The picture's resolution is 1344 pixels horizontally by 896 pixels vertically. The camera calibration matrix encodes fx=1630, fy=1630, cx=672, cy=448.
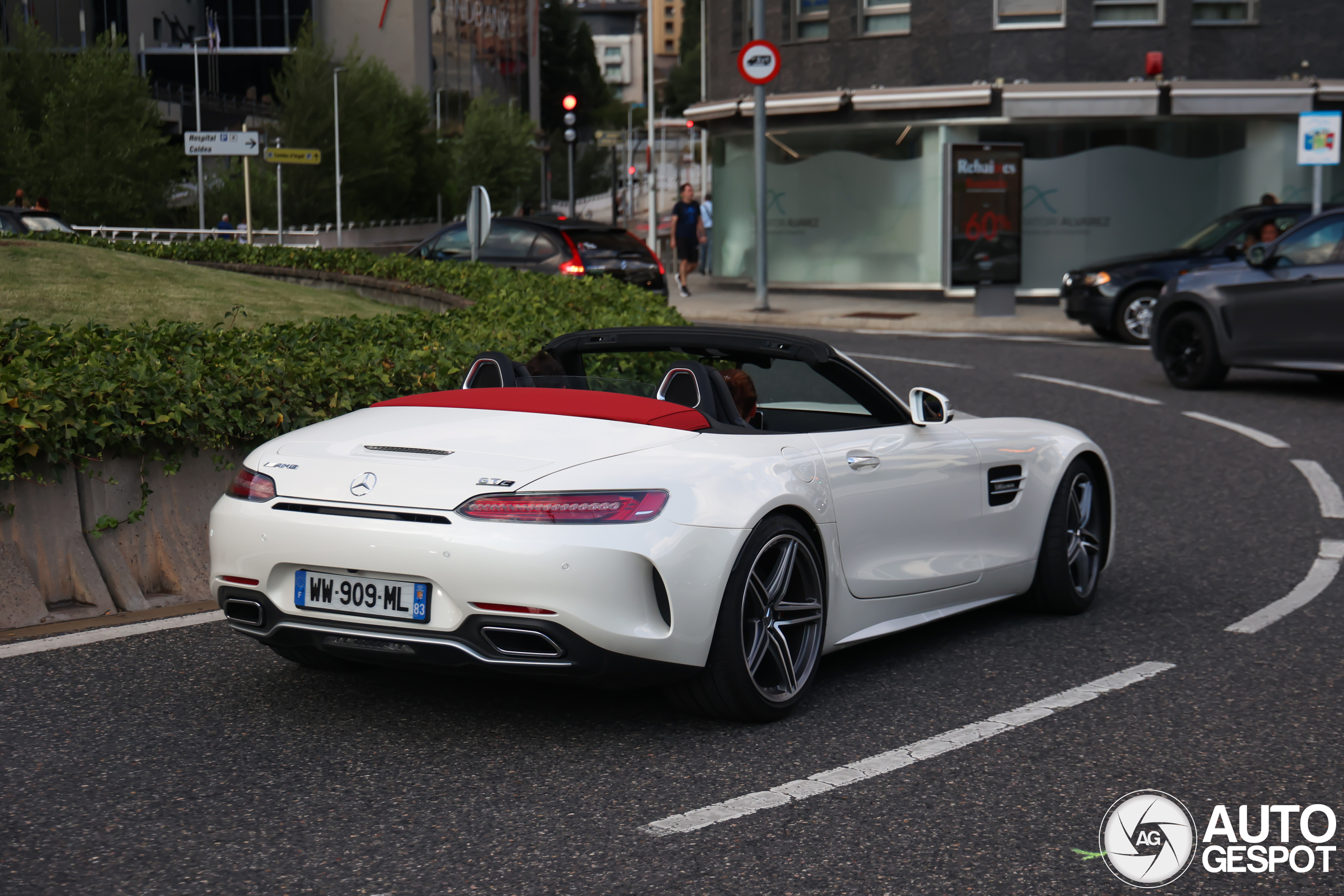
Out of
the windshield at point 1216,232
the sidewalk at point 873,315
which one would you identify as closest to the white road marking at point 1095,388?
the windshield at point 1216,232

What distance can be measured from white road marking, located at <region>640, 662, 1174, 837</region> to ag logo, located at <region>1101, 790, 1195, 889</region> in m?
0.62

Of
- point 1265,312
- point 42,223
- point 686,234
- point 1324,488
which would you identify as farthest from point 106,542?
point 686,234

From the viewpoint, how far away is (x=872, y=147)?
29.0m

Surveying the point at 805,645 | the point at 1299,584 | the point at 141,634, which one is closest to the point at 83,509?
the point at 141,634

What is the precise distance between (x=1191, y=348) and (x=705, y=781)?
11.7 m

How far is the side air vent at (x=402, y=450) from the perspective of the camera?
15.1 feet

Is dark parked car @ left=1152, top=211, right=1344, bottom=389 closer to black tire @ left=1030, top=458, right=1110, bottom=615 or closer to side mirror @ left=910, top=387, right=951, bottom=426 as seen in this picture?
black tire @ left=1030, top=458, right=1110, bottom=615

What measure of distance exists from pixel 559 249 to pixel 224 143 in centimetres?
1623

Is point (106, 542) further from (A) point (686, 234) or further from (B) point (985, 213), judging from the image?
(A) point (686, 234)

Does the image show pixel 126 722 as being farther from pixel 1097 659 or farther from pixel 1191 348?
pixel 1191 348

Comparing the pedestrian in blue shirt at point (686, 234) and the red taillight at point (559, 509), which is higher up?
the pedestrian in blue shirt at point (686, 234)

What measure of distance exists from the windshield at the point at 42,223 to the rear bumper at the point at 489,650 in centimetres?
2281

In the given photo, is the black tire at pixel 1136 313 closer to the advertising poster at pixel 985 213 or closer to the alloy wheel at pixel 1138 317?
the alloy wheel at pixel 1138 317

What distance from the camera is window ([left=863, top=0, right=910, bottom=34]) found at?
93.7ft
